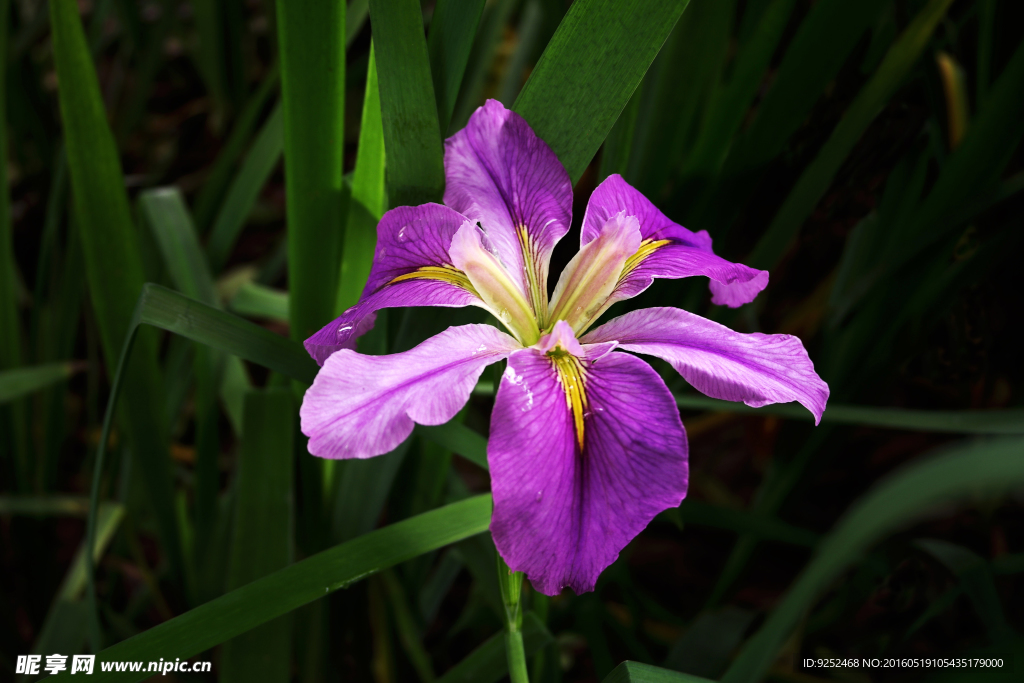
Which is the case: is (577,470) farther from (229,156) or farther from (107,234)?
(229,156)

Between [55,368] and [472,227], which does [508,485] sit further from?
[55,368]

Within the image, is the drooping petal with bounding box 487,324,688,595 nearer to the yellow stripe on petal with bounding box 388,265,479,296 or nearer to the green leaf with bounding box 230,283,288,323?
the yellow stripe on petal with bounding box 388,265,479,296

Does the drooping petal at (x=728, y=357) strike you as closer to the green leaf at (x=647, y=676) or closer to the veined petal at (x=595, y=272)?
the veined petal at (x=595, y=272)

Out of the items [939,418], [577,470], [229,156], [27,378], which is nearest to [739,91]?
[939,418]

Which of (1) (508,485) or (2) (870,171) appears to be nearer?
(1) (508,485)

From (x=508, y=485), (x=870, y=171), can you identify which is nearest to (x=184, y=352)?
(x=508, y=485)

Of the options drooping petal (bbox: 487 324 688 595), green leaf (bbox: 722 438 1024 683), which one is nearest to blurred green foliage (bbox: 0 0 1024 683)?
green leaf (bbox: 722 438 1024 683)

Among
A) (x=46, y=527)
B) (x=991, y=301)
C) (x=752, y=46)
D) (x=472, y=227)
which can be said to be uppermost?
(x=752, y=46)
